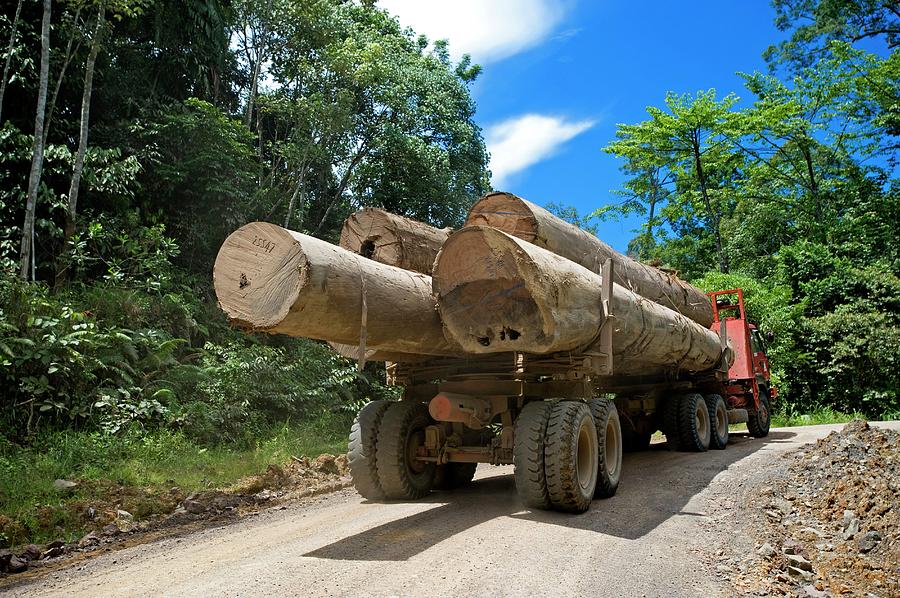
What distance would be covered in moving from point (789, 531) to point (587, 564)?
257cm

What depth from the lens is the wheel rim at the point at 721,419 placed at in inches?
473

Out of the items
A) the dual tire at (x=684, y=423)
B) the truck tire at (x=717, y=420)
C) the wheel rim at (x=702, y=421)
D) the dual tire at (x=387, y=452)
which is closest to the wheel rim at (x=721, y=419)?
the truck tire at (x=717, y=420)

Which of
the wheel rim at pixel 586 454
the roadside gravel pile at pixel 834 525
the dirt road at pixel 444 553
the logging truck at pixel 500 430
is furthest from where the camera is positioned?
the wheel rim at pixel 586 454

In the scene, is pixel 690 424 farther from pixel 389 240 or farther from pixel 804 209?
pixel 804 209

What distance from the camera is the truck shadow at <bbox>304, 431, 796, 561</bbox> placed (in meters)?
4.99

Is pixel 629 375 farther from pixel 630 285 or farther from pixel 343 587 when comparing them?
pixel 343 587

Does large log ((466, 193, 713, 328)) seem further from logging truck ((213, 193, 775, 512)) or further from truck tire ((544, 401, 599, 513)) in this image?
truck tire ((544, 401, 599, 513))

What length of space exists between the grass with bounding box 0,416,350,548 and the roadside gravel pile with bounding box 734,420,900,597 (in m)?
6.15

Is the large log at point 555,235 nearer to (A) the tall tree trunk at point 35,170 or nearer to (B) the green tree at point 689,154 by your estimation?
(A) the tall tree trunk at point 35,170

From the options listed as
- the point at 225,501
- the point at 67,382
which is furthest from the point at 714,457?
the point at 67,382

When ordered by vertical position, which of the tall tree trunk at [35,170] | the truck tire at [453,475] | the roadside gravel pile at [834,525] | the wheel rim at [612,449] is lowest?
the roadside gravel pile at [834,525]

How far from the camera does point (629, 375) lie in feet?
33.4

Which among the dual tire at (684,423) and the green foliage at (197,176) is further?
the green foliage at (197,176)

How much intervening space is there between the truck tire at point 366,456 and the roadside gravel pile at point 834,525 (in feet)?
12.3
